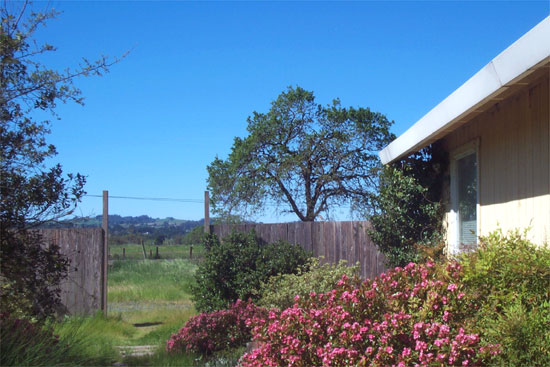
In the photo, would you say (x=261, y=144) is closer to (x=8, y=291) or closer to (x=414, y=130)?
(x=414, y=130)

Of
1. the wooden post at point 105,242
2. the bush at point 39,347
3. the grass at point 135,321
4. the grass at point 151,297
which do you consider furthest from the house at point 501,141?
the wooden post at point 105,242

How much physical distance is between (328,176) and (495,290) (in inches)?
377

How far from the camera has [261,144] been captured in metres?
14.4

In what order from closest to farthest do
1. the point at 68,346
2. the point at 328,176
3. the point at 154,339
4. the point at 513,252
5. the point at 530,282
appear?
the point at 530,282, the point at 513,252, the point at 68,346, the point at 154,339, the point at 328,176

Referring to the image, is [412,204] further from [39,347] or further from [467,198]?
[39,347]

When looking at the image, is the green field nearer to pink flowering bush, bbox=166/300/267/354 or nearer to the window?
pink flowering bush, bbox=166/300/267/354

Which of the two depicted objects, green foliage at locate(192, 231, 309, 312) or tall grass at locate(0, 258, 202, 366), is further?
green foliage at locate(192, 231, 309, 312)

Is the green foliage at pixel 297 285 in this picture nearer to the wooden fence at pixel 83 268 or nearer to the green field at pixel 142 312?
the green field at pixel 142 312

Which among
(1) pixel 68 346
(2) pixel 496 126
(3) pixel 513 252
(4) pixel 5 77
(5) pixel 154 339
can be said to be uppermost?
(4) pixel 5 77

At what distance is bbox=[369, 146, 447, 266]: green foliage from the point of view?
7.98 meters

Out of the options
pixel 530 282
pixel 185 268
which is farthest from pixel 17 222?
pixel 185 268

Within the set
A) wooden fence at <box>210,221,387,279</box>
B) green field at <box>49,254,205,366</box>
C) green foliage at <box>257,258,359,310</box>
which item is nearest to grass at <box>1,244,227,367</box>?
green field at <box>49,254,205,366</box>

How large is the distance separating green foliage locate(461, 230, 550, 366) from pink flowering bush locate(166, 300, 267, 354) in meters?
3.45

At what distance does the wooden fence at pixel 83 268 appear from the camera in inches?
415
